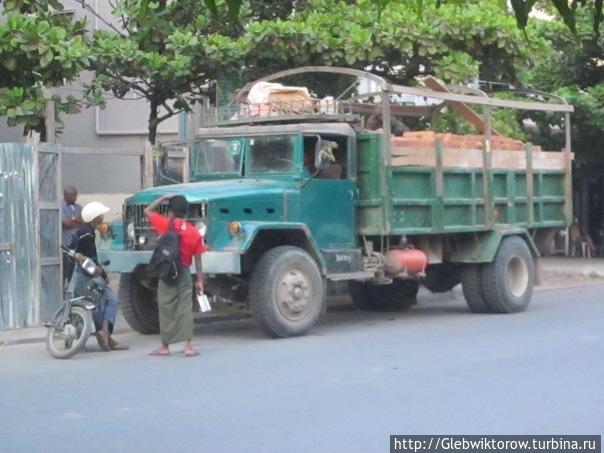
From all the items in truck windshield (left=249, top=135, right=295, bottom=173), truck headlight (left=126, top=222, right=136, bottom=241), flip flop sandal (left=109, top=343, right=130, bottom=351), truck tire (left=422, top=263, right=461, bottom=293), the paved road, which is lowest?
the paved road

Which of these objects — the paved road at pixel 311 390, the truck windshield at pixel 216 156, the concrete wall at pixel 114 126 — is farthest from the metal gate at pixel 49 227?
the concrete wall at pixel 114 126

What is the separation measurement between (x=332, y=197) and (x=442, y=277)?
3.29 m

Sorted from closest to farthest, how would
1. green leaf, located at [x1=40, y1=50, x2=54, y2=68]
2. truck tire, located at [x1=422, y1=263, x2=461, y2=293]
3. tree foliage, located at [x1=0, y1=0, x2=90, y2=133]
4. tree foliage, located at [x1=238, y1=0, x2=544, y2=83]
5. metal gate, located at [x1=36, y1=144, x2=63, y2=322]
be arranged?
metal gate, located at [x1=36, y1=144, x2=63, y2=322] → tree foliage, located at [x1=0, y1=0, x2=90, y2=133] → green leaf, located at [x1=40, y1=50, x2=54, y2=68] → tree foliage, located at [x1=238, y1=0, x2=544, y2=83] → truck tire, located at [x1=422, y1=263, x2=461, y2=293]

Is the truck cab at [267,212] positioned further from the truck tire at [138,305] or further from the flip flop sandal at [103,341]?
the flip flop sandal at [103,341]

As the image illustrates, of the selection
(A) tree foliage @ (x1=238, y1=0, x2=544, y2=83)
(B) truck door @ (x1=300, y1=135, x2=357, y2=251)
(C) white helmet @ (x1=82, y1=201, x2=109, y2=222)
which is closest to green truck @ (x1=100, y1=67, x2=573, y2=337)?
(B) truck door @ (x1=300, y1=135, x2=357, y2=251)

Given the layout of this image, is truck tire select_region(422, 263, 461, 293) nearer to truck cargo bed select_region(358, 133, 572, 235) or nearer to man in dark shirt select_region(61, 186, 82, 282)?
truck cargo bed select_region(358, 133, 572, 235)

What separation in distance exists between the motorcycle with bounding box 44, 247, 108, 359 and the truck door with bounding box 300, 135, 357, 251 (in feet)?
8.75

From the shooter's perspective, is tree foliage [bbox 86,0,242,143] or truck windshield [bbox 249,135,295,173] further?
tree foliage [bbox 86,0,242,143]

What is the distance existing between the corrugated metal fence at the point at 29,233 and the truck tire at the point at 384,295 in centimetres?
431

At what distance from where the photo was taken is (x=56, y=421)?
27.3 ft

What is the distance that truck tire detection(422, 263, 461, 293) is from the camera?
15738 millimetres

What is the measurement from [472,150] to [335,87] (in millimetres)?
3099

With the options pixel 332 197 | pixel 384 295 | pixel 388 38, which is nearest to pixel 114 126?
pixel 388 38

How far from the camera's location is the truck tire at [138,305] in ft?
43.3
